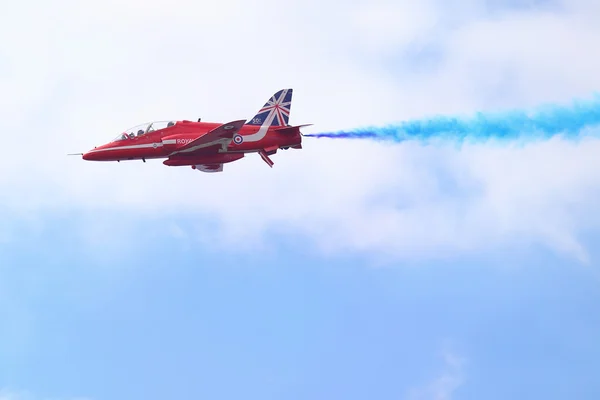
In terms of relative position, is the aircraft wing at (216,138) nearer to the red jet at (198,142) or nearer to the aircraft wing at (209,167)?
the red jet at (198,142)

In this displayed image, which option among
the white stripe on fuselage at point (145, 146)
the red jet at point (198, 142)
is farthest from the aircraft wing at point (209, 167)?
the white stripe on fuselage at point (145, 146)

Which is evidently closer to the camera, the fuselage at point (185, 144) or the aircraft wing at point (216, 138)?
the aircraft wing at point (216, 138)

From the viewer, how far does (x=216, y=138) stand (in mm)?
89625

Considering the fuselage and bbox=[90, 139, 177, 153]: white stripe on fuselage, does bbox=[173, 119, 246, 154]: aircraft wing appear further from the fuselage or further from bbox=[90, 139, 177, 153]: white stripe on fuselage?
bbox=[90, 139, 177, 153]: white stripe on fuselage

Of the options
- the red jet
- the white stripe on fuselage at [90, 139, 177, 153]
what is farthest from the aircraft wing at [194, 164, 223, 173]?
the white stripe on fuselage at [90, 139, 177, 153]

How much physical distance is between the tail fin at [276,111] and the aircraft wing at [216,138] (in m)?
2.61

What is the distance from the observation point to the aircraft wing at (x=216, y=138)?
8869cm

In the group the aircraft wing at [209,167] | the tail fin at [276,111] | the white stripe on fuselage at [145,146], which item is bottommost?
the white stripe on fuselage at [145,146]

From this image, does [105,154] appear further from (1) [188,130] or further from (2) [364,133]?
(2) [364,133]

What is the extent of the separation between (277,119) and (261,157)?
288cm

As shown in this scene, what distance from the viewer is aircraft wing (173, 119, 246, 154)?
88688mm

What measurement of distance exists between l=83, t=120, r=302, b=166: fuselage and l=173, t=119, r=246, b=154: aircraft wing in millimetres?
298

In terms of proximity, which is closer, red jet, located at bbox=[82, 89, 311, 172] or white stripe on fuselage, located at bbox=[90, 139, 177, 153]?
red jet, located at bbox=[82, 89, 311, 172]

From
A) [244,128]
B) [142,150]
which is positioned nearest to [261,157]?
[244,128]
